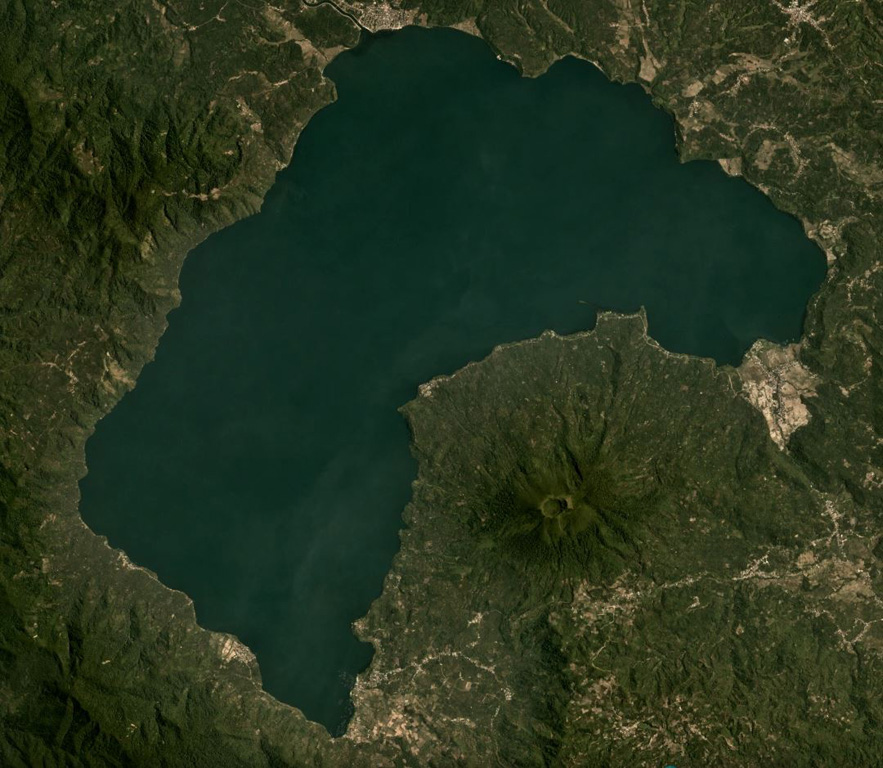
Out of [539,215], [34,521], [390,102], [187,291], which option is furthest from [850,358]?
[34,521]

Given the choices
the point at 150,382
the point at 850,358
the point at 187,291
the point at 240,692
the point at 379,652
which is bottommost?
the point at 240,692

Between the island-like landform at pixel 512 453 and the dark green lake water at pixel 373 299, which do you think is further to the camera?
the dark green lake water at pixel 373 299

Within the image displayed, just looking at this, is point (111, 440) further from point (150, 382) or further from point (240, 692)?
point (240, 692)

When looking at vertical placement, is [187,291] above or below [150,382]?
above
